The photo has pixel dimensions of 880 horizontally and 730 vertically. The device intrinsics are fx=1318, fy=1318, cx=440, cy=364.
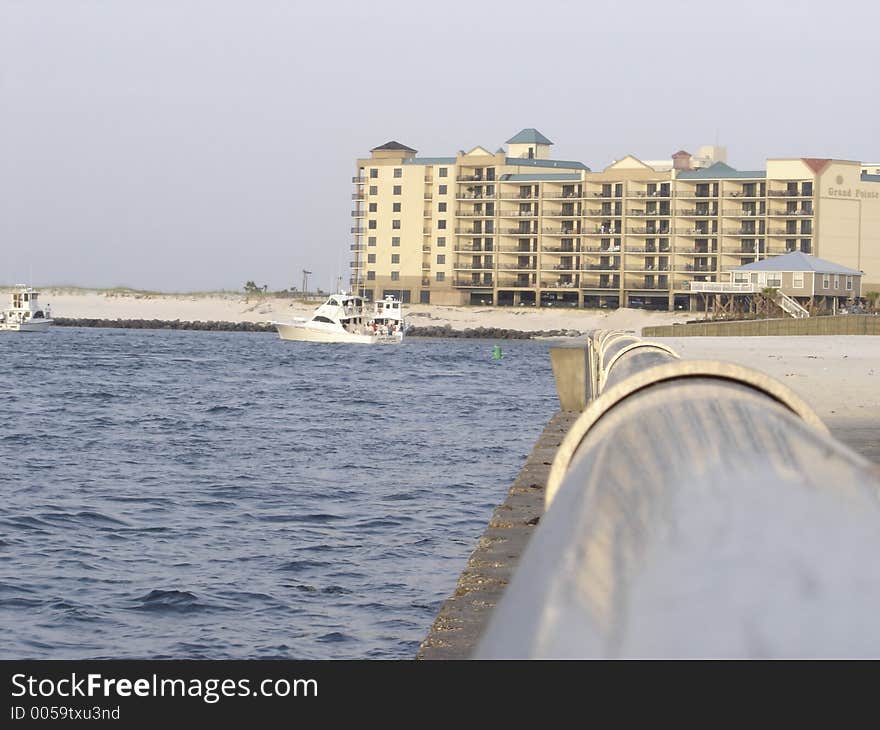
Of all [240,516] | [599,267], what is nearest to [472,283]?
[599,267]

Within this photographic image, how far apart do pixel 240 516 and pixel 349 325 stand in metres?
82.0

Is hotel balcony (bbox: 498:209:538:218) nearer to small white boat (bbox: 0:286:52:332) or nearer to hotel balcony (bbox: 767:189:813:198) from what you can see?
hotel balcony (bbox: 767:189:813:198)

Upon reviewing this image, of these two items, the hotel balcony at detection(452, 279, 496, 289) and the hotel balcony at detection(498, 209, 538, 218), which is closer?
the hotel balcony at detection(498, 209, 538, 218)

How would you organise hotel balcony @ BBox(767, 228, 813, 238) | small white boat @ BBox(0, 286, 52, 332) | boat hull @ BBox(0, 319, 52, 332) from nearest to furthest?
boat hull @ BBox(0, 319, 52, 332) < small white boat @ BBox(0, 286, 52, 332) < hotel balcony @ BBox(767, 228, 813, 238)

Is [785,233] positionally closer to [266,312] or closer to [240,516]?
[266,312]

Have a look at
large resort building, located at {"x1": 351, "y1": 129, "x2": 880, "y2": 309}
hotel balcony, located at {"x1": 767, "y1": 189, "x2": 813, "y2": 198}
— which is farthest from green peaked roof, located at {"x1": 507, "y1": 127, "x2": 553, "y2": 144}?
hotel balcony, located at {"x1": 767, "y1": 189, "x2": 813, "y2": 198}

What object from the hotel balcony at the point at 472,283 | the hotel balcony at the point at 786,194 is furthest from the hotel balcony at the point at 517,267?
the hotel balcony at the point at 786,194

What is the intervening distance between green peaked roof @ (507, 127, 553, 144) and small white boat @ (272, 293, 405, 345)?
1867 inches

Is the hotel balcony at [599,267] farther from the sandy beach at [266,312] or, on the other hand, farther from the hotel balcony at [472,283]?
the hotel balcony at [472,283]


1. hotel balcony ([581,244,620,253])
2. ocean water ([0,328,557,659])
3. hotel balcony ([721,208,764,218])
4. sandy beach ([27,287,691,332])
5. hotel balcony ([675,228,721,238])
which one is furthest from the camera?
hotel balcony ([581,244,620,253])

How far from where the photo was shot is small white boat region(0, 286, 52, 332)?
113 m

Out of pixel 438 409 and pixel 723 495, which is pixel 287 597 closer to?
pixel 723 495

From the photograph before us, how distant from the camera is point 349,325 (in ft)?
328
